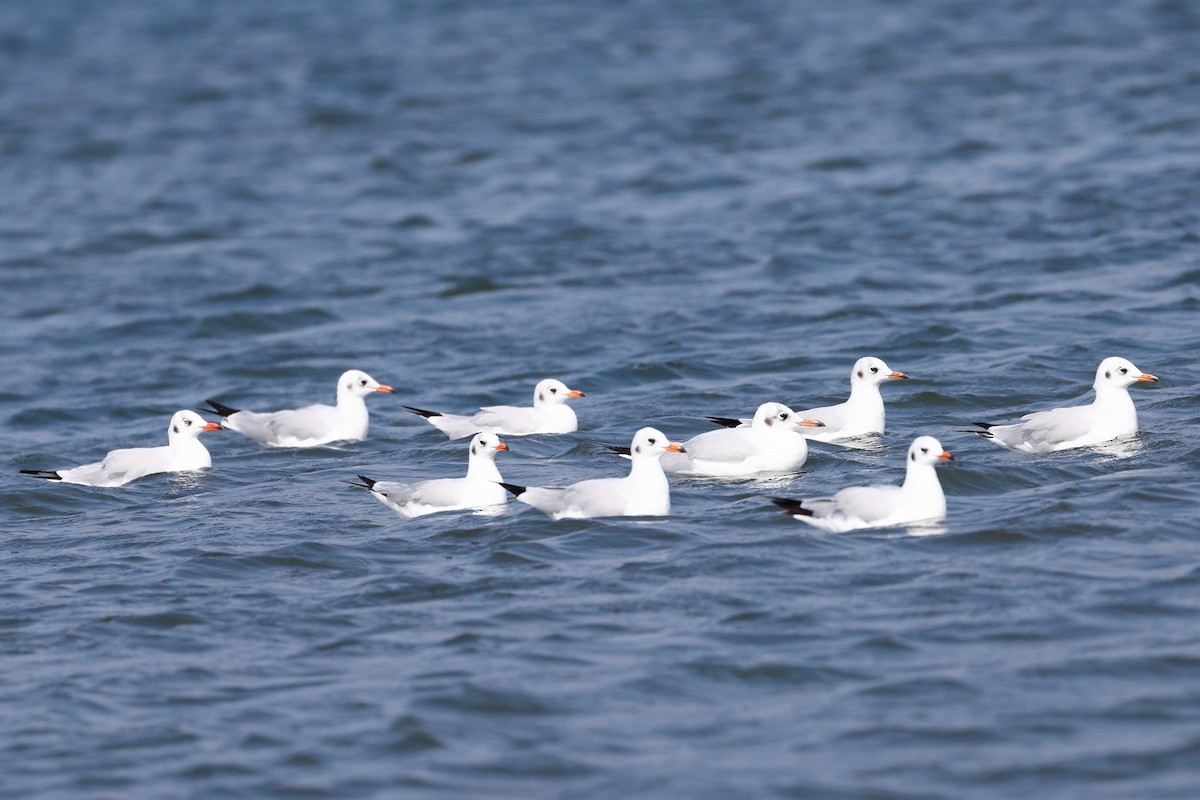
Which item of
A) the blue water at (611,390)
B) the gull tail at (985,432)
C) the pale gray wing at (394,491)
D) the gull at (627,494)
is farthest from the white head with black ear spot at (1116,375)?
the pale gray wing at (394,491)

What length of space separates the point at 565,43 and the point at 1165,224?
22493mm

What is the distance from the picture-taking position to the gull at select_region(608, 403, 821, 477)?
13.1 meters

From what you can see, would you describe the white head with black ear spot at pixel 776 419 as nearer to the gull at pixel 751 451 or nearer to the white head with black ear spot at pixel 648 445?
the gull at pixel 751 451

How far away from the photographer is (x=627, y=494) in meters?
11.9

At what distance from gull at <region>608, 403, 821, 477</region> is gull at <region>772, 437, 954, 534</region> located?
5.54 ft

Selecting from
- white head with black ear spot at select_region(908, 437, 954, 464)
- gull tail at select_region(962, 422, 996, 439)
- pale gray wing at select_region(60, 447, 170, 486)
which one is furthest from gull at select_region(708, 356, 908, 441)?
pale gray wing at select_region(60, 447, 170, 486)

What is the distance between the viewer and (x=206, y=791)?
8.20 metres

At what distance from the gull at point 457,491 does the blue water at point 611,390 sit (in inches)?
10.2

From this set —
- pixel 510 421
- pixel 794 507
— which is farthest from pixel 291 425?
pixel 794 507

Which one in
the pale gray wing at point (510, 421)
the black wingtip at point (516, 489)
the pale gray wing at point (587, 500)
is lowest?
the pale gray wing at point (587, 500)

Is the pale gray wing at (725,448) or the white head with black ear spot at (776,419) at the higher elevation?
the white head with black ear spot at (776,419)

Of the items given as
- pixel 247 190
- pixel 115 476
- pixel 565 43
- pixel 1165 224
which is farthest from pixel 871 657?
pixel 565 43

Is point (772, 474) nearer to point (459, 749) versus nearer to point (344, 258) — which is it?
point (459, 749)

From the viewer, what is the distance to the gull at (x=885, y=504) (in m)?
11.1
